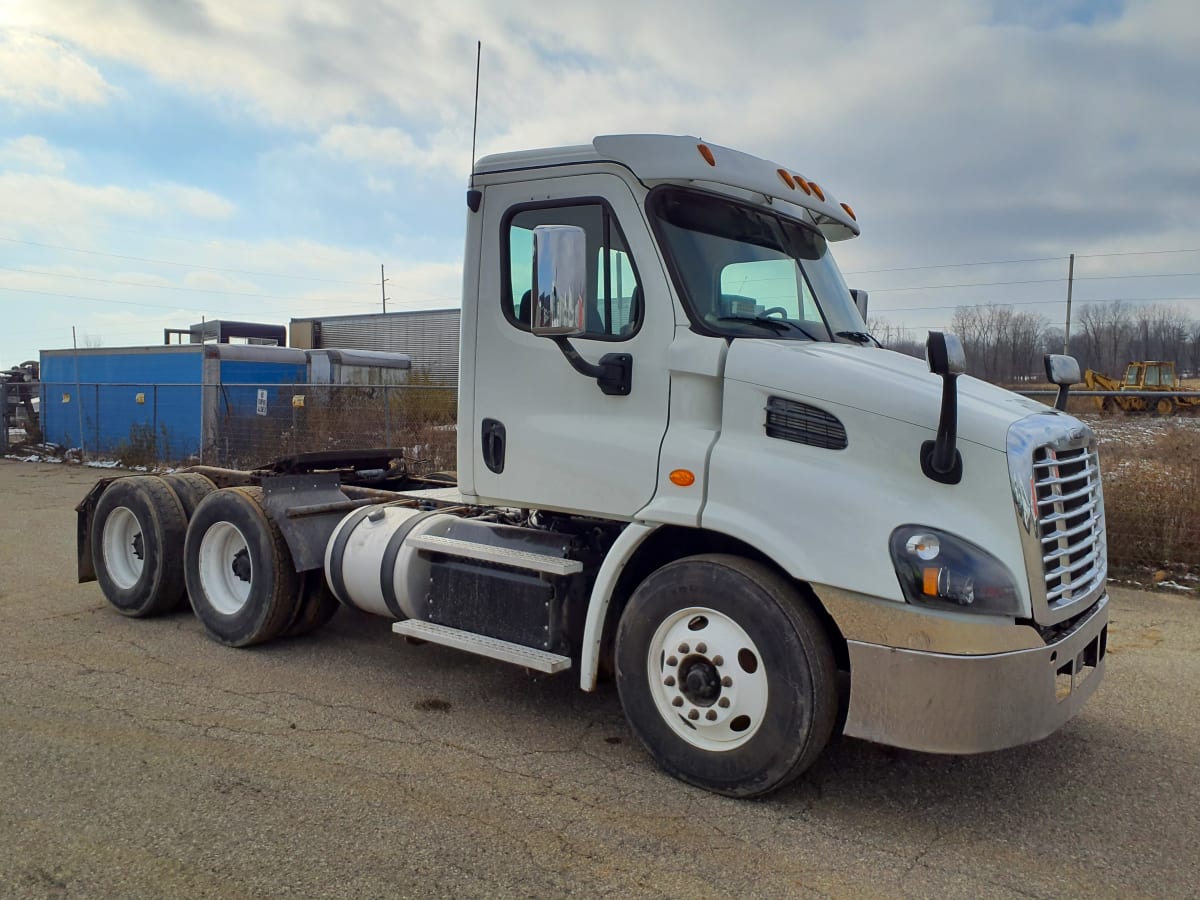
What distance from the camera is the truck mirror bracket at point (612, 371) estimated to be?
424 cm

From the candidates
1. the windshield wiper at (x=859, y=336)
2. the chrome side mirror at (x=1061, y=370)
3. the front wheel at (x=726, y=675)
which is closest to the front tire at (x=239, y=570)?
the front wheel at (x=726, y=675)

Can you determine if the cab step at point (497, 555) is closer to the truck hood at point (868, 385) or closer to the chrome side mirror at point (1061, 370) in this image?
the truck hood at point (868, 385)

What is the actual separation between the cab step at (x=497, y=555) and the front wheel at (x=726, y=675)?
437mm

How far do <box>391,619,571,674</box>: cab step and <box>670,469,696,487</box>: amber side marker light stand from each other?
99cm

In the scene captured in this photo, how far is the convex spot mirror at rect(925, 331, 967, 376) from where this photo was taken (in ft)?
10.8

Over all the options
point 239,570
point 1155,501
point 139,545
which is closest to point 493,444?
point 239,570

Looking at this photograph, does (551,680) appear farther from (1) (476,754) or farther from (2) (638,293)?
(2) (638,293)

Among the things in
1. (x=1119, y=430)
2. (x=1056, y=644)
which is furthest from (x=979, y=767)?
(x=1119, y=430)

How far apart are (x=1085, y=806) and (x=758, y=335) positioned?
2516 millimetres

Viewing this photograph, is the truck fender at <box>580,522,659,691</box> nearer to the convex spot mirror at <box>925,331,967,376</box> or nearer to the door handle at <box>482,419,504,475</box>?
the door handle at <box>482,419,504,475</box>

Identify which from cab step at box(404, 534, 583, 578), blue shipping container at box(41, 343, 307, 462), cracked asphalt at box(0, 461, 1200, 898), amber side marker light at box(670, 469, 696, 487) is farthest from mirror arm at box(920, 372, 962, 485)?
blue shipping container at box(41, 343, 307, 462)

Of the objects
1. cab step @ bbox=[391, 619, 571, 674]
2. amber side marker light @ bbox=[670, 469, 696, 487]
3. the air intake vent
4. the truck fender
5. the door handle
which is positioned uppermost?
the air intake vent

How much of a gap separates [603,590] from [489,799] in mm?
1038

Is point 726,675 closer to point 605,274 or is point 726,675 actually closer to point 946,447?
point 946,447
